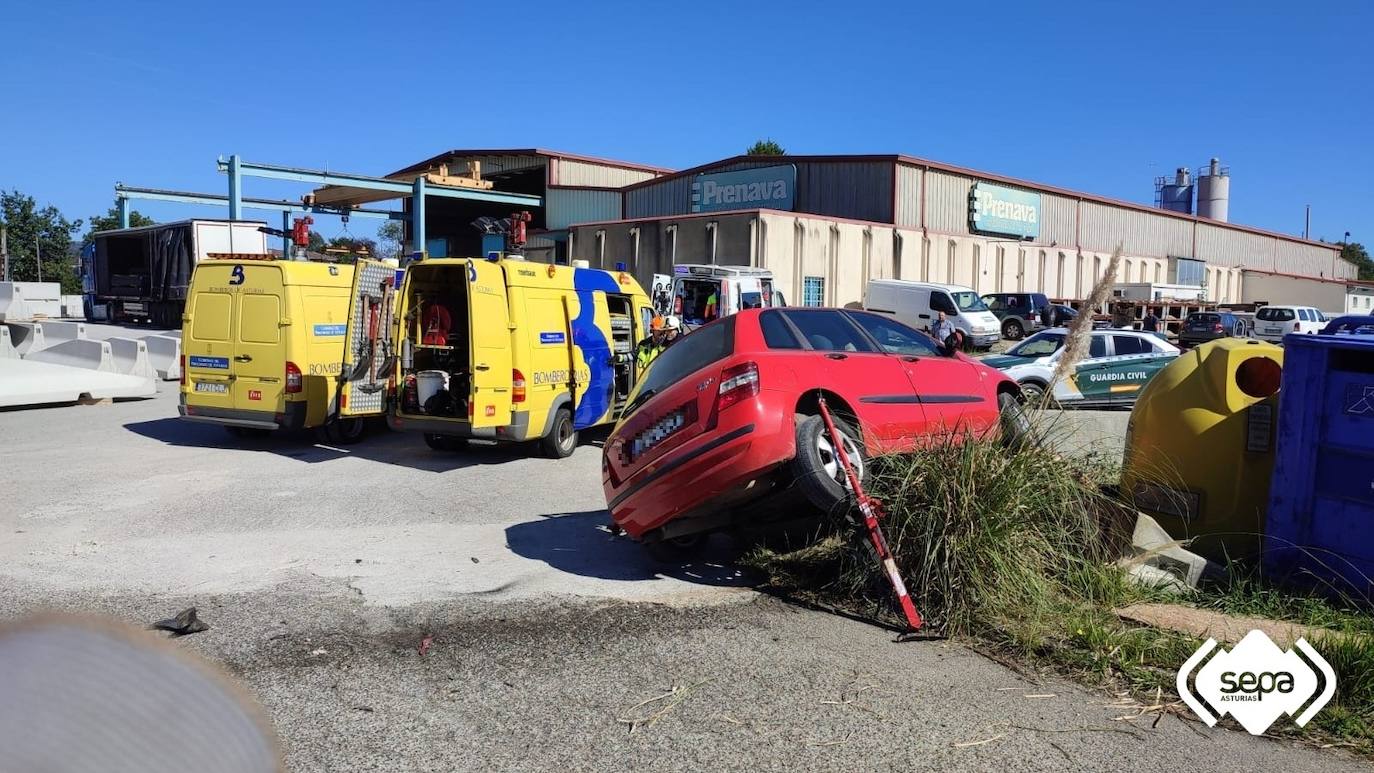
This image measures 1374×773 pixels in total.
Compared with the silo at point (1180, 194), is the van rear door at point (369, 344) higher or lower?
lower

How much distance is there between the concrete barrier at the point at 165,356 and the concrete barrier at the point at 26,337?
7.68 ft

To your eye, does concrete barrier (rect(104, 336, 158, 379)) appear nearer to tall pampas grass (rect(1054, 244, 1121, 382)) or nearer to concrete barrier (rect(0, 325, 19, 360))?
concrete barrier (rect(0, 325, 19, 360))

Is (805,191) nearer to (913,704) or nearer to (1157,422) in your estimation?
(1157,422)

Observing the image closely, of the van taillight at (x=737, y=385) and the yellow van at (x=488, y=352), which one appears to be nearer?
the van taillight at (x=737, y=385)

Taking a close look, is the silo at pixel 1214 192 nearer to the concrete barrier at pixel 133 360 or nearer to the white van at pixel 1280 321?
the white van at pixel 1280 321

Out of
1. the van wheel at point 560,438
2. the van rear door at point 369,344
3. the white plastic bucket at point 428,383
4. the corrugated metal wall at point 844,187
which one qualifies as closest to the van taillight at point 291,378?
the van rear door at point 369,344

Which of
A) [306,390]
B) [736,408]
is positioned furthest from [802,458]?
[306,390]

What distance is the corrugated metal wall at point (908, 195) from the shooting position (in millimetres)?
36906

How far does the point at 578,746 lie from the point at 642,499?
2.18m

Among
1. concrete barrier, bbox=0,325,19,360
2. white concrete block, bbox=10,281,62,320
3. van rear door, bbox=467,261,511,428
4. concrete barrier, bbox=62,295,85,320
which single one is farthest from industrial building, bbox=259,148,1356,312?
van rear door, bbox=467,261,511,428

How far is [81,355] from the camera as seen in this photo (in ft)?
59.8

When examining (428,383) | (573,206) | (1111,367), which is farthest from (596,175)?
A: (428,383)

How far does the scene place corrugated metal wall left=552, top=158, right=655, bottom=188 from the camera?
44031mm

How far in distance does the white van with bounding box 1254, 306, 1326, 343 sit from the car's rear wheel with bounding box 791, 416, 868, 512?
32916 mm
